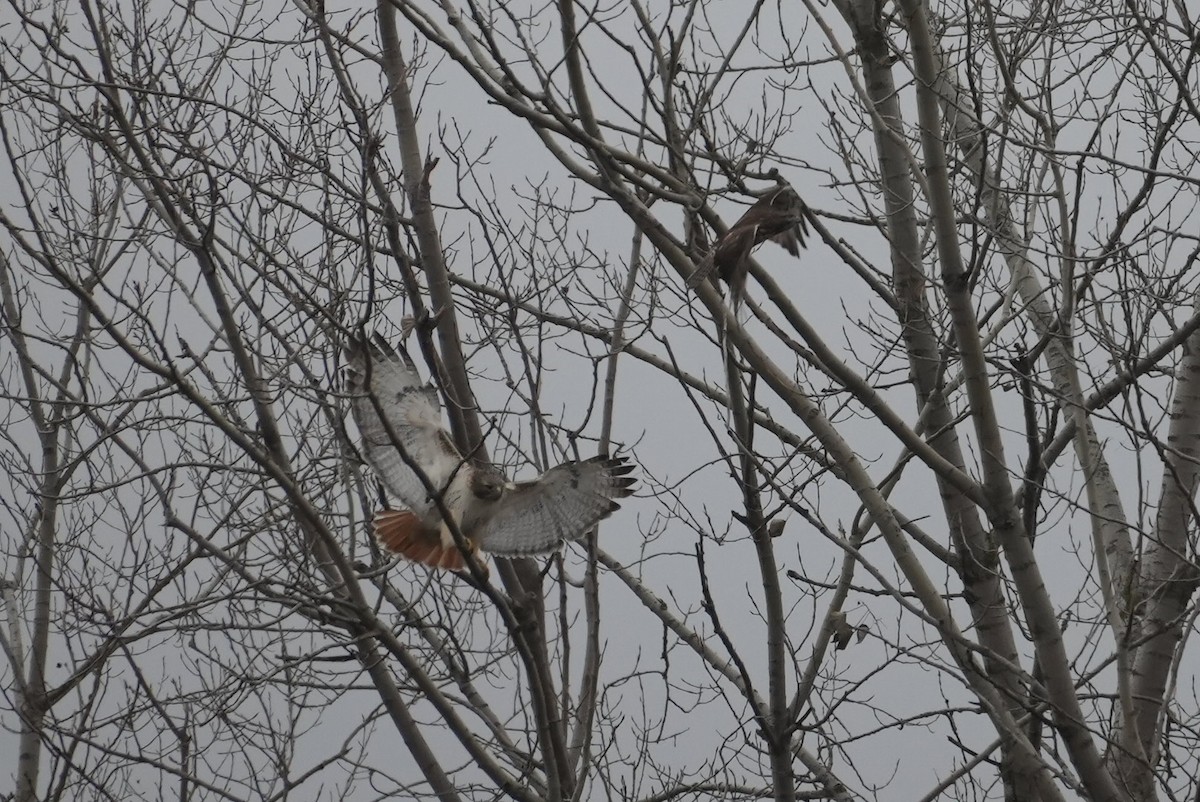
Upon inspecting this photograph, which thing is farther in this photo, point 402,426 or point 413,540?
point 402,426

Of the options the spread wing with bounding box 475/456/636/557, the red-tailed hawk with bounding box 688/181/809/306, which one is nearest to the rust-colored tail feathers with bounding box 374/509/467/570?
the spread wing with bounding box 475/456/636/557

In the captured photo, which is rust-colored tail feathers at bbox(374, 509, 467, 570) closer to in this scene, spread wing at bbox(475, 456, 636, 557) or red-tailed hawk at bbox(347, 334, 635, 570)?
red-tailed hawk at bbox(347, 334, 635, 570)

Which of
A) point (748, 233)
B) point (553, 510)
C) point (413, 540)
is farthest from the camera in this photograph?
point (553, 510)

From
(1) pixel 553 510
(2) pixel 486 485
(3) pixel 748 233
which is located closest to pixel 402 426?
(2) pixel 486 485

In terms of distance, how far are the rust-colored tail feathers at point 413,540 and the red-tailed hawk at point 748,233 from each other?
4.80 feet

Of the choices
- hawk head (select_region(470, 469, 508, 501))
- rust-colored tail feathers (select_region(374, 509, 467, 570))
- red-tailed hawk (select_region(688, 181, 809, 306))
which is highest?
red-tailed hawk (select_region(688, 181, 809, 306))

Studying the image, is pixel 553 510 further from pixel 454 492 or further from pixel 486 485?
pixel 454 492

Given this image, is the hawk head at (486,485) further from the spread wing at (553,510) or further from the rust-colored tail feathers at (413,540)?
the rust-colored tail feathers at (413,540)

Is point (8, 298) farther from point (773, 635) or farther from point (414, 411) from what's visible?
point (773, 635)

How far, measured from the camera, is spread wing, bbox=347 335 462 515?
4543mm

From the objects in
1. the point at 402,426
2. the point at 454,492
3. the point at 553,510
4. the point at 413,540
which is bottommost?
the point at 413,540

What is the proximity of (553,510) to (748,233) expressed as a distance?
4.78 ft

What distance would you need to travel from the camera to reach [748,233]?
368 centimetres

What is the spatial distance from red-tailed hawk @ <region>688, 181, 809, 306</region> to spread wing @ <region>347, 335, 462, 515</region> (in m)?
1.25
